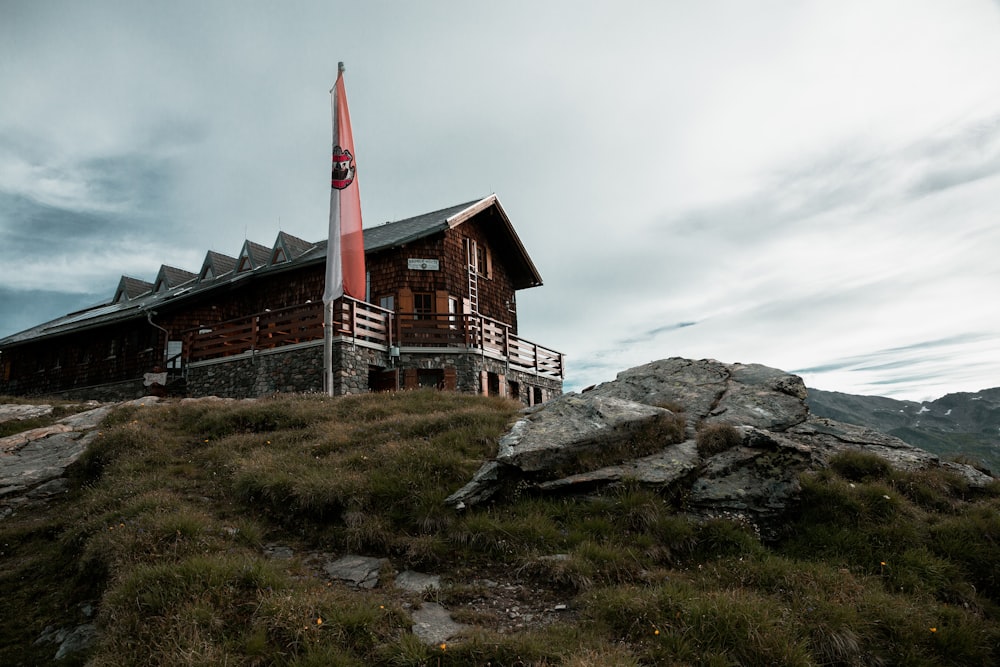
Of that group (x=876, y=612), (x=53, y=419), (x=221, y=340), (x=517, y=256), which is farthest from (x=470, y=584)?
(x=517, y=256)

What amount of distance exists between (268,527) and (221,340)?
1737cm

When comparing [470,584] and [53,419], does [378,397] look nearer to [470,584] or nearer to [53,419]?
[470,584]

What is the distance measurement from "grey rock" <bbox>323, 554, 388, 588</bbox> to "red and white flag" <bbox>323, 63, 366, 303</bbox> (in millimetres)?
13165

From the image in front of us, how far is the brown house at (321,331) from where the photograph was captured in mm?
21719

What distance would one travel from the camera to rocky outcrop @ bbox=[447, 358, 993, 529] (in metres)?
8.73

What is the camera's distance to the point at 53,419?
17.0m

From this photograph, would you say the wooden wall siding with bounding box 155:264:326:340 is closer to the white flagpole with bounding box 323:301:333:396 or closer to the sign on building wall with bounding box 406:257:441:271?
the sign on building wall with bounding box 406:257:441:271

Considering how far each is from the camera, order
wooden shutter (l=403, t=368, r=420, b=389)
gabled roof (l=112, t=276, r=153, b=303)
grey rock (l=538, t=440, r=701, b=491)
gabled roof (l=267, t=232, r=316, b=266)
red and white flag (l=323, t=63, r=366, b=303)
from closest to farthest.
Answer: grey rock (l=538, t=440, r=701, b=491)
red and white flag (l=323, t=63, r=366, b=303)
wooden shutter (l=403, t=368, r=420, b=389)
gabled roof (l=267, t=232, r=316, b=266)
gabled roof (l=112, t=276, r=153, b=303)

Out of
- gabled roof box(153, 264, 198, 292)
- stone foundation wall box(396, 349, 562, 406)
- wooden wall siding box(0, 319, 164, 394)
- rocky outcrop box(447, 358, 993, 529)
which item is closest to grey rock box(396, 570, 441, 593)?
rocky outcrop box(447, 358, 993, 529)

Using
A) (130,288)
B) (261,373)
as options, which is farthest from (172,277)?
(261,373)

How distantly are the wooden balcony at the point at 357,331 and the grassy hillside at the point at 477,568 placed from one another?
10.4m

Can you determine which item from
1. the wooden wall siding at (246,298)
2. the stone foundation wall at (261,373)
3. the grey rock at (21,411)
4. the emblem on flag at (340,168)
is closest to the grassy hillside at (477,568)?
the grey rock at (21,411)

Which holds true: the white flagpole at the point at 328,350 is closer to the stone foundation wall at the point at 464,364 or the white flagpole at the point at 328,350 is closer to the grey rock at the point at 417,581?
the stone foundation wall at the point at 464,364

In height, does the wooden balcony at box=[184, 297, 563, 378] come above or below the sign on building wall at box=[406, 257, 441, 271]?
below
